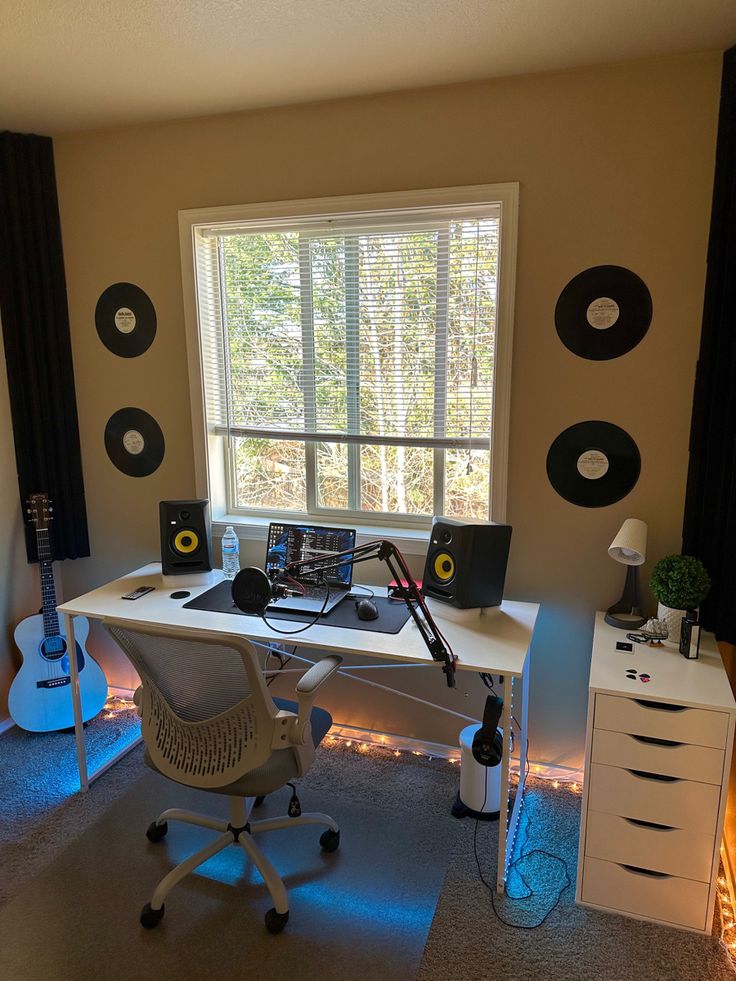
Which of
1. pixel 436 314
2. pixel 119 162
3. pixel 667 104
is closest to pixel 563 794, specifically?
pixel 436 314

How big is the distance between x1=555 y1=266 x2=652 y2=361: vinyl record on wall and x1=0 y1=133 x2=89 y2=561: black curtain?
212 centimetres

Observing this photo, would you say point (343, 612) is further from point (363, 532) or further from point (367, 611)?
point (363, 532)

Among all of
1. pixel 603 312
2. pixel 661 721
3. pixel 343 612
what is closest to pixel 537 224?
pixel 603 312

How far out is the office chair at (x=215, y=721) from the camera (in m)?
1.67

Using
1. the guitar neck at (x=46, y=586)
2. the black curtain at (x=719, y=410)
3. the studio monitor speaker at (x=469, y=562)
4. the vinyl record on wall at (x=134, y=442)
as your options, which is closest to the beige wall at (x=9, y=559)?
the guitar neck at (x=46, y=586)

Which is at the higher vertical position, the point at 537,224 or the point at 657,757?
the point at 537,224

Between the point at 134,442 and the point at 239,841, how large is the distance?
171 centimetres

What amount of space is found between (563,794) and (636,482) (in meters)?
1.20

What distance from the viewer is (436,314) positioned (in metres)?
2.49

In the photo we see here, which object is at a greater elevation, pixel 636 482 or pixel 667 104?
pixel 667 104

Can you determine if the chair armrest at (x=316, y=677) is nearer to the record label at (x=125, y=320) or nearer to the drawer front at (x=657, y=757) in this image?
the drawer front at (x=657, y=757)

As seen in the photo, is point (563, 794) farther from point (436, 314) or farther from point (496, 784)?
point (436, 314)

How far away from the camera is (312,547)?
250 centimetres

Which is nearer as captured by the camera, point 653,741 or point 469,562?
point 653,741
